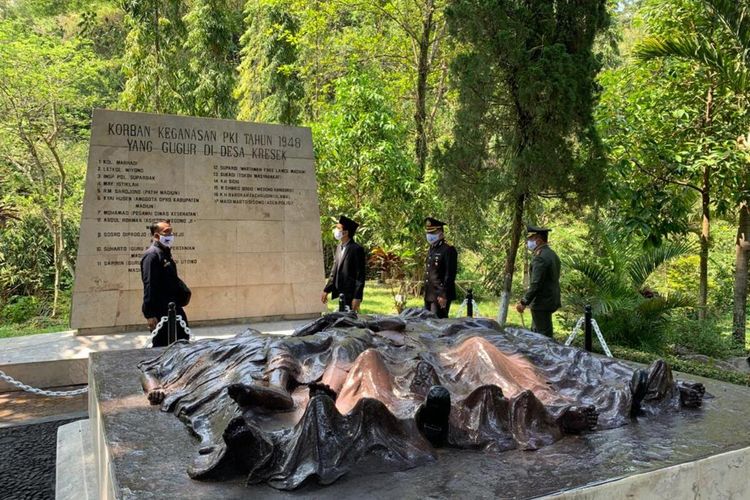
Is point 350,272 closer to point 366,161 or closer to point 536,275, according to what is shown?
point 536,275

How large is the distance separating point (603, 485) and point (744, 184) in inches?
306

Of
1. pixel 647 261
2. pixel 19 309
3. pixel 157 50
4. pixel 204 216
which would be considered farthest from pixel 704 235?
pixel 19 309

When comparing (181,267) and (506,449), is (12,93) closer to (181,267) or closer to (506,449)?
(181,267)

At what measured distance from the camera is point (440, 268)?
685cm

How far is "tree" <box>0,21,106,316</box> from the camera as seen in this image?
1131 centimetres


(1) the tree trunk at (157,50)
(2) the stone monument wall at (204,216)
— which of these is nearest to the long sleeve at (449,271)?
(2) the stone monument wall at (204,216)

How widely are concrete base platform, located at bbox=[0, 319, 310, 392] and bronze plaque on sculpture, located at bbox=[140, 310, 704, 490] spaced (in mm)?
2976

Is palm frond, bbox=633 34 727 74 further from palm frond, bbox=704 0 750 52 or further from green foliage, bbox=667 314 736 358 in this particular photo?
green foliage, bbox=667 314 736 358

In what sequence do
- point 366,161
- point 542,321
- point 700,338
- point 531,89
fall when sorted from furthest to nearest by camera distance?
point 366,161 < point 700,338 < point 531,89 < point 542,321

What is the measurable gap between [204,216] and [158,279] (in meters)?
2.32

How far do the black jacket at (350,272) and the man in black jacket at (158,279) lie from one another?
5.99ft

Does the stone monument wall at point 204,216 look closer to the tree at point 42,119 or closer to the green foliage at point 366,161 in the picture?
the green foliage at point 366,161

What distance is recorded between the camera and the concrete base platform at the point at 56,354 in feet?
19.9

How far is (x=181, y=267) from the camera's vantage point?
803cm
